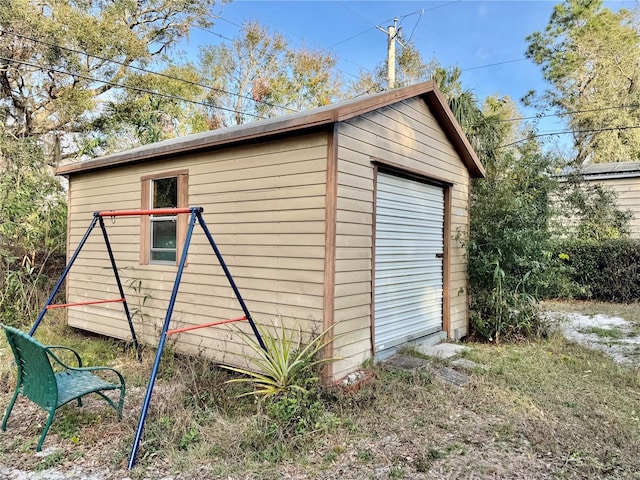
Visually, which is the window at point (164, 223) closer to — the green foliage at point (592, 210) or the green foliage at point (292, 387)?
the green foliage at point (292, 387)

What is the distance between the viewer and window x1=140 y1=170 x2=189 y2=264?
17.3 feet

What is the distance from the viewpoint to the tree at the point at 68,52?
12.2 metres

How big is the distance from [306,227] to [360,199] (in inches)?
25.0

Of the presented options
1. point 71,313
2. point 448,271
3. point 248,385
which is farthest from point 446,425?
point 71,313

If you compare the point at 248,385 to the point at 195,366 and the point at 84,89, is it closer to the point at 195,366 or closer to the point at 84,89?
the point at 195,366

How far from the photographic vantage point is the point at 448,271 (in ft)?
20.2

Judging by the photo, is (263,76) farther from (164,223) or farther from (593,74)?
(164,223)

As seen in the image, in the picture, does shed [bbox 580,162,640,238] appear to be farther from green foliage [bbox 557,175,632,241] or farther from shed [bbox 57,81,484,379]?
shed [bbox 57,81,484,379]

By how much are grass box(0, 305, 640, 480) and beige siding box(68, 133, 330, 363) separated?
79 centimetres

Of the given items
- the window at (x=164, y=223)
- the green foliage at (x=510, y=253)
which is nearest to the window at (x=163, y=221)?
the window at (x=164, y=223)

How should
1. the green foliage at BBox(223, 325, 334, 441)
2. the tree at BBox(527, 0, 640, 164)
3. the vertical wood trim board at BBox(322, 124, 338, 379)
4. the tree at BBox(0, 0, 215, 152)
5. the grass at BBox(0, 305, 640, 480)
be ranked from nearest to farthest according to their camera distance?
1. the grass at BBox(0, 305, 640, 480)
2. the green foliage at BBox(223, 325, 334, 441)
3. the vertical wood trim board at BBox(322, 124, 338, 379)
4. the tree at BBox(0, 0, 215, 152)
5. the tree at BBox(527, 0, 640, 164)

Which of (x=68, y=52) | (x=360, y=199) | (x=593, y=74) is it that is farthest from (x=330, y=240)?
(x=593, y=74)

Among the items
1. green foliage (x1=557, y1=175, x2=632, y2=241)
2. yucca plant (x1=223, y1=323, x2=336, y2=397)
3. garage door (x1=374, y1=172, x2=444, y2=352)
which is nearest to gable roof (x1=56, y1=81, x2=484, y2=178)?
garage door (x1=374, y1=172, x2=444, y2=352)

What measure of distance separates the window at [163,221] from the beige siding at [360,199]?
2.21 m
